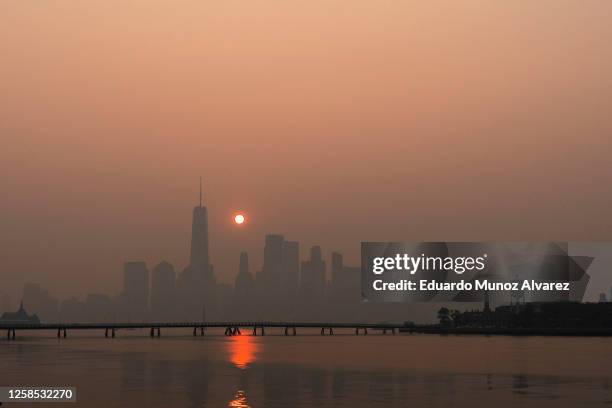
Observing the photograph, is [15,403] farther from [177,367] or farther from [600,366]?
[600,366]

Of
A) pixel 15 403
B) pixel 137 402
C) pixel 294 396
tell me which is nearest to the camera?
pixel 15 403

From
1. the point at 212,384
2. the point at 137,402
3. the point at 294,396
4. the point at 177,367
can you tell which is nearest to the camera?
the point at 137,402

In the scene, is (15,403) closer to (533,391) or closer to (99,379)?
(99,379)

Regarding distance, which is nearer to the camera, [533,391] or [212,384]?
[533,391]

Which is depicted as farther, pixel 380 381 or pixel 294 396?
pixel 380 381

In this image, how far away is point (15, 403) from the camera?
6769 cm

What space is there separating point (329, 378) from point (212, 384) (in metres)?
14.7

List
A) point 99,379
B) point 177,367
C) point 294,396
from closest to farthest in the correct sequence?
point 294,396 → point 99,379 → point 177,367

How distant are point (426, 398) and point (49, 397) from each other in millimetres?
28852

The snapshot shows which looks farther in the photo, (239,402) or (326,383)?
(326,383)

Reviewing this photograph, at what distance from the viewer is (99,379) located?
9700cm

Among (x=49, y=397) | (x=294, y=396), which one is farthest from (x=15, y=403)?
(x=294, y=396)

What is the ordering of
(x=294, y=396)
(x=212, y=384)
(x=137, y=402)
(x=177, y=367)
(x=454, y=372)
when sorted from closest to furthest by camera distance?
(x=137, y=402) → (x=294, y=396) → (x=212, y=384) → (x=454, y=372) → (x=177, y=367)

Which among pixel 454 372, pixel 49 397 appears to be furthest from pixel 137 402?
pixel 454 372
